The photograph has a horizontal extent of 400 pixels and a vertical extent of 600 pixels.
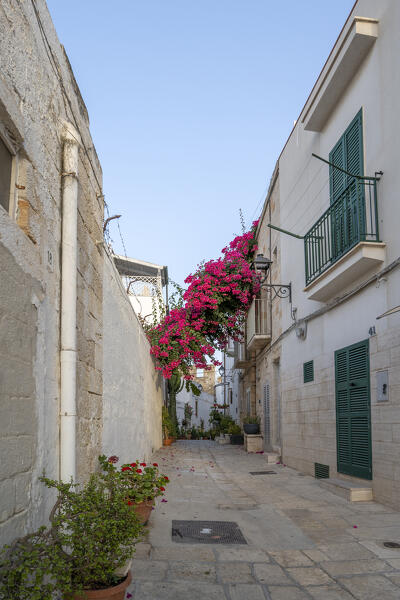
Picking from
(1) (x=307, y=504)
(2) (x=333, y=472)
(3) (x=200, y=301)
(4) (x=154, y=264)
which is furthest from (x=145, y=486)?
(4) (x=154, y=264)

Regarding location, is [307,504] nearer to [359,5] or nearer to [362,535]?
[362,535]

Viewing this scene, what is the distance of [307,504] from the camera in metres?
6.54

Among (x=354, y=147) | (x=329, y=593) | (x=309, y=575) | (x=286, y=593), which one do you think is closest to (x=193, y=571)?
(x=286, y=593)

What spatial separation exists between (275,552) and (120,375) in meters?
2.94

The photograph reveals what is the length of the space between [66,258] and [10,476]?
153 cm

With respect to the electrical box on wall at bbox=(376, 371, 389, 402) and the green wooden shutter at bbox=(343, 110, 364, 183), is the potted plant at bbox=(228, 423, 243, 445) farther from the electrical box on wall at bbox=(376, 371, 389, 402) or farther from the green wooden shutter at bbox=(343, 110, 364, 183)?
the green wooden shutter at bbox=(343, 110, 364, 183)

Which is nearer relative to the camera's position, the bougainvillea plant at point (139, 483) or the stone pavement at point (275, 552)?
the stone pavement at point (275, 552)

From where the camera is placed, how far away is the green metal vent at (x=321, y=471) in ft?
27.7

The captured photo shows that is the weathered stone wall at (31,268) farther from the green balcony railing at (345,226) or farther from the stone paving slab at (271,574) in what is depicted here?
the green balcony railing at (345,226)

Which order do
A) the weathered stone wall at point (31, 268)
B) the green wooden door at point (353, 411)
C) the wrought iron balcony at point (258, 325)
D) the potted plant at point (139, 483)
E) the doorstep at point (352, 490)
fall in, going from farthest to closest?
the wrought iron balcony at point (258, 325) → the green wooden door at point (353, 411) → the doorstep at point (352, 490) → the potted plant at point (139, 483) → the weathered stone wall at point (31, 268)

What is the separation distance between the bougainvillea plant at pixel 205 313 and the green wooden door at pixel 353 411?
6.84 m

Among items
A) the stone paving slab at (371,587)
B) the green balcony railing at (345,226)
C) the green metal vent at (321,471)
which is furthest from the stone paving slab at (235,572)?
the green metal vent at (321,471)

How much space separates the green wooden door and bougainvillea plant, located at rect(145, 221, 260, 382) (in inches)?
269

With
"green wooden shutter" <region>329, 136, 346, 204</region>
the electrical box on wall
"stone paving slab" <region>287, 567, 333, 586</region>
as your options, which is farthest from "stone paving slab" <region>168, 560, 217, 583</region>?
"green wooden shutter" <region>329, 136, 346, 204</region>
